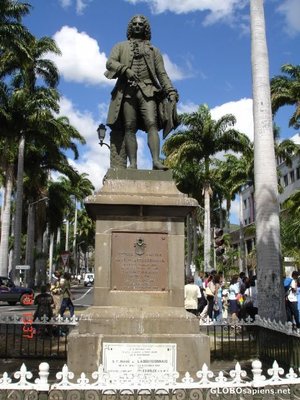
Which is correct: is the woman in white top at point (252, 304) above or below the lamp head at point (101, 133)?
below

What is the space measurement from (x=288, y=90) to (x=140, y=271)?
1270 inches

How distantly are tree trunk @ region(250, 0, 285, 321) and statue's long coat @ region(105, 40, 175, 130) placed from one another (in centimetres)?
504

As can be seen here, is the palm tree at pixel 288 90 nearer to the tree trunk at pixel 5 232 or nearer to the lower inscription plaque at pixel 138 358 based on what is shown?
the tree trunk at pixel 5 232

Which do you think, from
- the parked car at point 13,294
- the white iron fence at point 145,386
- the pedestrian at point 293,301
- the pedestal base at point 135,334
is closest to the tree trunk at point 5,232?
the parked car at point 13,294

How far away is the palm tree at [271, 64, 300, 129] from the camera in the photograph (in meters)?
36.2

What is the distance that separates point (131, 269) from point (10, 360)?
426cm

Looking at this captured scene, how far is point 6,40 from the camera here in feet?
96.9

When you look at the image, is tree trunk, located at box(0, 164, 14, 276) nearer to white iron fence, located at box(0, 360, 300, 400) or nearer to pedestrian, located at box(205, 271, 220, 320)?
pedestrian, located at box(205, 271, 220, 320)

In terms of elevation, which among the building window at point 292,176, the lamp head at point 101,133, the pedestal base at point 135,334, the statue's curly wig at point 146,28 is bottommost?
the pedestal base at point 135,334

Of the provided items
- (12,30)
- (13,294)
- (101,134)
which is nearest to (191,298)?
(101,134)

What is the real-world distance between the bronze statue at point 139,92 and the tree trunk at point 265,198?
493 cm

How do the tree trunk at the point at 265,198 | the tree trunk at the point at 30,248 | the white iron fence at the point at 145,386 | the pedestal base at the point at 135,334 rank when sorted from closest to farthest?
the white iron fence at the point at 145,386 < the pedestal base at the point at 135,334 < the tree trunk at the point at 265,198 < the tree trunk at the point at 30,248

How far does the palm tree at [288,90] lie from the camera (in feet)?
119

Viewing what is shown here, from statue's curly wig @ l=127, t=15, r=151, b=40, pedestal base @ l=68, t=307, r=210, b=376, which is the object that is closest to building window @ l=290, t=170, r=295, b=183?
statue's curly wig @ l=127, t=15, r=151, b=40
